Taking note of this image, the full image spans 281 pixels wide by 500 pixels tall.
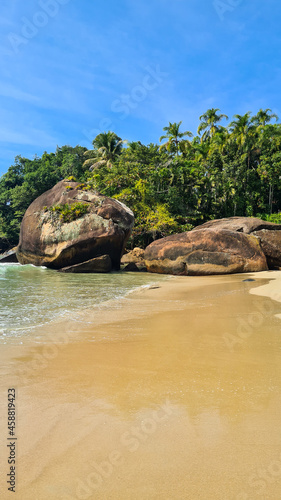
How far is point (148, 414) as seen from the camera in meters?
1.97

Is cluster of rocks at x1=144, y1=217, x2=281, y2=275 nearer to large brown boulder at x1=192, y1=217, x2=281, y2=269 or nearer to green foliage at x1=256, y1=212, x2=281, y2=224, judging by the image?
large brown boulder at x1=192, y1=217, x2=281, y2=269

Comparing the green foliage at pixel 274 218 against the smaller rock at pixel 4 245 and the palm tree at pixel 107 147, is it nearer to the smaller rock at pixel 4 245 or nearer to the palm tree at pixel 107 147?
the palm tree at pixel 107 147

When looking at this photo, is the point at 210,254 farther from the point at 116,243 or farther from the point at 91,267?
the point at 91,267

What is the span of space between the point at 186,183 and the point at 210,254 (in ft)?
43.3

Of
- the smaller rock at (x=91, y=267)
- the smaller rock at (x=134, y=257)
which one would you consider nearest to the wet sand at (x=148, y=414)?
the smaller rock at (x=91, y=267)

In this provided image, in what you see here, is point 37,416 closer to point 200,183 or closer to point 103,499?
point 103,499

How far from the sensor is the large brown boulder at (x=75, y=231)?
14633 mm

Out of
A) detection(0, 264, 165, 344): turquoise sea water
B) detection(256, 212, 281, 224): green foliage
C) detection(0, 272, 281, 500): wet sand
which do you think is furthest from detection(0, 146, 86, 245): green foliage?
detection(0, 272, 281, 500): wet sand

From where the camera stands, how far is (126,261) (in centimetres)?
2056

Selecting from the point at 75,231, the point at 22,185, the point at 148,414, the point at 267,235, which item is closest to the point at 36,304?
the point at 148,414

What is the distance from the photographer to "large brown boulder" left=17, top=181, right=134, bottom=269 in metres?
14.6

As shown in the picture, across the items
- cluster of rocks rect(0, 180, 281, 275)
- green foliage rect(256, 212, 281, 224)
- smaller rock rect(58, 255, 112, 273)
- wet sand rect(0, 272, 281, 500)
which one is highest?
green foliage rect(256, 212, 281, 224)

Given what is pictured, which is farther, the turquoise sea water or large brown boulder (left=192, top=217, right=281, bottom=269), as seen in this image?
large brown boulder (left=192, top=217, right=281, bottom=269)

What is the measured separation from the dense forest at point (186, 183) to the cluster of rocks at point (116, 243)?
239 inches
